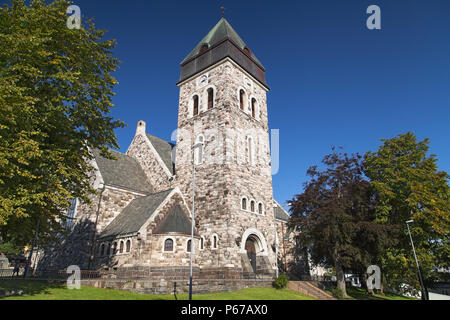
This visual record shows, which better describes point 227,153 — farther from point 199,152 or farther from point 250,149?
point 250,149

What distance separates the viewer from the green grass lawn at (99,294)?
12.8 m

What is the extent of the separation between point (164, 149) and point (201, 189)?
10.7m

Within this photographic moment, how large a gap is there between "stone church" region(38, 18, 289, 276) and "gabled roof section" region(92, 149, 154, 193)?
0.14 metres

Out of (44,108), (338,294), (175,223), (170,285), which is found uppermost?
(44,108)

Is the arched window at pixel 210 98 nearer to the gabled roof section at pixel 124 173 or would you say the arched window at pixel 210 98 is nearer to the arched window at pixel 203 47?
the arched window at pixel 203 47

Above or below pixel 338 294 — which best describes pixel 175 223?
above

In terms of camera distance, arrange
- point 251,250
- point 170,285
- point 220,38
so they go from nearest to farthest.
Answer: point 170,285 → point 251,250 → point 220,38

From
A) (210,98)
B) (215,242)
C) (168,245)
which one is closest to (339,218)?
(215,242)

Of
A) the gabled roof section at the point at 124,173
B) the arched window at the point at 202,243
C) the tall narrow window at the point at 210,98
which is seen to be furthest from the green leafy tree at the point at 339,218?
the gabled roof section at the point at 124,173

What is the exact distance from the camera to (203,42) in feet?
110

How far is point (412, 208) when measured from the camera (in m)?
24.3

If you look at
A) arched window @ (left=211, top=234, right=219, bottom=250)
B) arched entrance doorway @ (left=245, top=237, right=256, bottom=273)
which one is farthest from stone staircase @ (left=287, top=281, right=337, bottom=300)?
arched window @ (left=211, top=234, right=219, bottom=250)

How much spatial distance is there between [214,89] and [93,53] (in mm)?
15331

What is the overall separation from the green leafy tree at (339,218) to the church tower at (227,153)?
3.95 m
